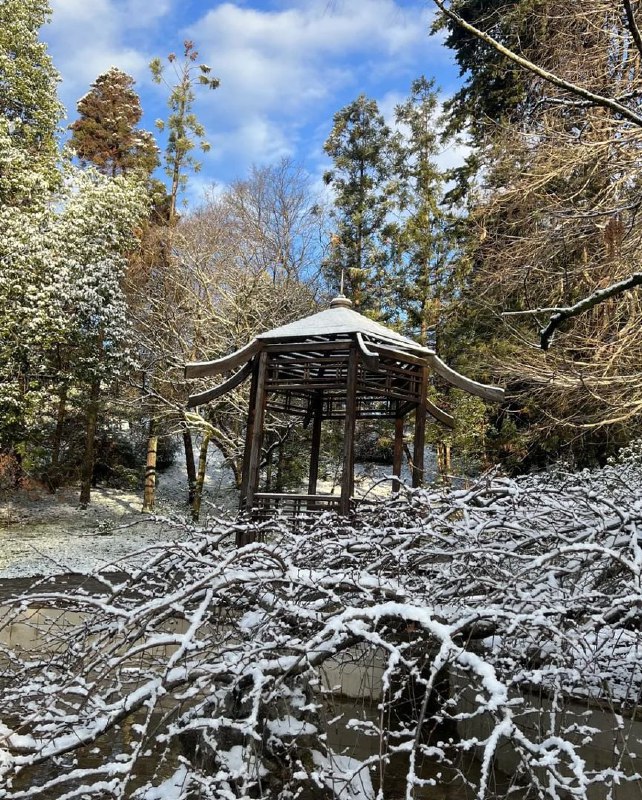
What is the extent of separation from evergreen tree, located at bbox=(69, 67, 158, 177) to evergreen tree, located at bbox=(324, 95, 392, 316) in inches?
253

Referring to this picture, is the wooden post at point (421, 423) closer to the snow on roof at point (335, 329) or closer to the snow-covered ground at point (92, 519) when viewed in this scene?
the snow on roof at point (335, 329)

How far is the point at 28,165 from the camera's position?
12680 millimetres

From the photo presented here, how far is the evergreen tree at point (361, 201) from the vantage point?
600 inches

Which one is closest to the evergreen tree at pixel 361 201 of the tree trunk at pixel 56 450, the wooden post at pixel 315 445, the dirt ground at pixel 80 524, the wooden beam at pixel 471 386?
the dirt ground at pixel 80 524

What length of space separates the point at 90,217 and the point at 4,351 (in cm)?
353

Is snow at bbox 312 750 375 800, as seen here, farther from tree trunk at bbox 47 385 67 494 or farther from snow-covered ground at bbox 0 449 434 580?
tree trunk at bbox 47 385 67 494

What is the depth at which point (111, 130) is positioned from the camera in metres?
20.6

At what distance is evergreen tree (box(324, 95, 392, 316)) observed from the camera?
15.2 meters

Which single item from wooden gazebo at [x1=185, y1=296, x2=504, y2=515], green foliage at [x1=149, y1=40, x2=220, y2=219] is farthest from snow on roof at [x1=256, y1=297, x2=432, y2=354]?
green foliage at [x1=149, y1=40, x2=220, y2=219]

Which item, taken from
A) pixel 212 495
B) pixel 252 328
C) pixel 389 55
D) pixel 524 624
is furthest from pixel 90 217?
pixel 524 624

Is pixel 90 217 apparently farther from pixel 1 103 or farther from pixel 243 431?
pixel 243 431

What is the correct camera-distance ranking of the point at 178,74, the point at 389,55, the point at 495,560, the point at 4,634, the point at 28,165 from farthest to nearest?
the point at 178,74 < the point at 28,165 < the point at 4,634 < the point at 495,560 < the point at 389,55

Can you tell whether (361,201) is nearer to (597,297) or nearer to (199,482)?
(199,482)

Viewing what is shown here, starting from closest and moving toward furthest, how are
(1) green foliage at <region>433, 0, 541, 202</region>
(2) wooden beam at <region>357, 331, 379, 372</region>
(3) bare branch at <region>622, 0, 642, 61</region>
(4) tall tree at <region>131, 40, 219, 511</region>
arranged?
(3) bare branch at <region>622, 0, 642, 61</region>, (2) wooden beam at <region>357, 331, 379, 372</region>, (1) green foliage at <region>433, 0, 541, 202</region>, (4) tall tree at <region>131, 40, 219, 511</region>
